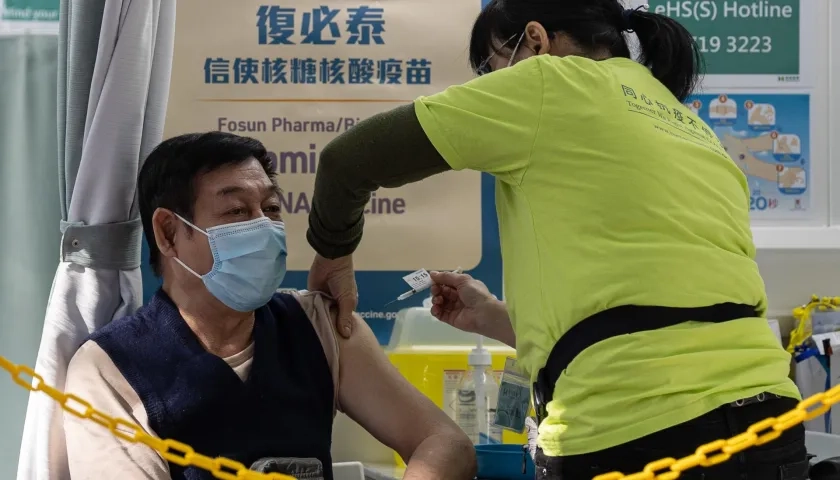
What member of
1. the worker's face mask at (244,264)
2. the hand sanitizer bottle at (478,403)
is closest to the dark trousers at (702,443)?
the worker's face mask at (244,264)

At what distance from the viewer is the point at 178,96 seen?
270cm

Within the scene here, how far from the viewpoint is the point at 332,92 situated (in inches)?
107

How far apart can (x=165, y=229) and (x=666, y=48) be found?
1118 millimetres

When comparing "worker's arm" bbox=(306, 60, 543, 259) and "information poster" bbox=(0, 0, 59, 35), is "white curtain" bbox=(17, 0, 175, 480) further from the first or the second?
"worker's arm" bbox=(306, 60, 543, 259)

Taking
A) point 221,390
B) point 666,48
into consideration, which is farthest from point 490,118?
point 221,390

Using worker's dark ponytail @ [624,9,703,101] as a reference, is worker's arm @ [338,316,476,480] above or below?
below

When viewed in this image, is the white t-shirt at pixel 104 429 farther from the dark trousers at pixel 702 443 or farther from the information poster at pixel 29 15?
the information poster at pixel 29 15

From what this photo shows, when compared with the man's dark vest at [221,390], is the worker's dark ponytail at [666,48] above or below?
above

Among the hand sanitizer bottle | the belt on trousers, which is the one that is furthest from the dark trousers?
the hand sanitizer bottle

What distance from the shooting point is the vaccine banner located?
270cm

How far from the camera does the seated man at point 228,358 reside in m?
1.79

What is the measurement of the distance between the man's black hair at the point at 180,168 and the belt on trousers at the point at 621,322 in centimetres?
96

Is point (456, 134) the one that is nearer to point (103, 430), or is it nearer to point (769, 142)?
point (103, 430)

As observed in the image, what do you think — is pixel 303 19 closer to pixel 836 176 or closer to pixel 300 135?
pixel 300 135
